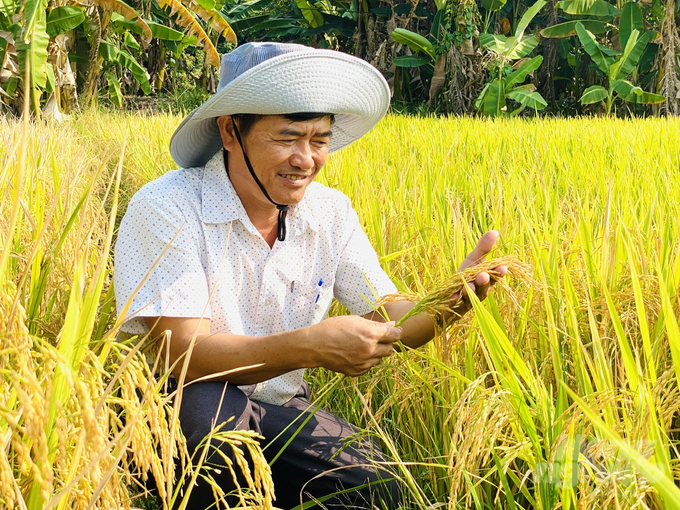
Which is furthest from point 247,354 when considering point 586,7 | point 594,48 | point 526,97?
point 586,7

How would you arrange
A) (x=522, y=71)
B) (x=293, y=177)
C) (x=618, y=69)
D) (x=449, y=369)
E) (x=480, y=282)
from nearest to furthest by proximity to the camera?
(x=449, y=369) → (x=480, y=282) → (x=293, y=177) → (x=522, y=71) → (x=618, y=69)

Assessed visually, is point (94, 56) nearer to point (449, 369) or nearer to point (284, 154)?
point (284, 154)

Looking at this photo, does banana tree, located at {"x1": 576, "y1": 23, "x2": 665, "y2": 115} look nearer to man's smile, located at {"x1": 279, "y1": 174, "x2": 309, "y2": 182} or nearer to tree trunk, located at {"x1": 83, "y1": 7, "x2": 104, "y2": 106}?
tree trunk, located at {"x1": 83, "y1": 7, "x2": 104, "y2": 106}

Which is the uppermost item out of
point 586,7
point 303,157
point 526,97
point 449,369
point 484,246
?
point 586,7

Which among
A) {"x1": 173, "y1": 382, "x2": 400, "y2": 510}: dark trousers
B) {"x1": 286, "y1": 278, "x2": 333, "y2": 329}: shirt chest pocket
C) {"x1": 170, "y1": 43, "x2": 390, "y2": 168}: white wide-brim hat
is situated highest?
{"x1": 170, "y1": 43, "x2": 390, "y2": 168}: white wide-brim hat

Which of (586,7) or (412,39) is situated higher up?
(586,7)

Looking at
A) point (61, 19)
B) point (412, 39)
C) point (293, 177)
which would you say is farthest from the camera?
point (412, 39)

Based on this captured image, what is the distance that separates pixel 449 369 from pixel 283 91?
74 centimetres

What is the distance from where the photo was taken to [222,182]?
1.72 meters

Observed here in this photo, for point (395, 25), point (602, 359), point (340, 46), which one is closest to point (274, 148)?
point (602, 359)

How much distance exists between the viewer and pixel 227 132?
1.74 metres

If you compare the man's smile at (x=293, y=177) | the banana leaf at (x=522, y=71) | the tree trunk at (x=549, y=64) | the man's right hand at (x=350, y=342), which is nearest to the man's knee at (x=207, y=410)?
the man's right hand at (x=350, y=342)

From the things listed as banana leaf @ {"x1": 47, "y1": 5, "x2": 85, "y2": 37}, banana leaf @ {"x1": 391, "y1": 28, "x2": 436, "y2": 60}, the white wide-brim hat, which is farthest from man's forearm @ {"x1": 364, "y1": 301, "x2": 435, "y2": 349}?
banana leaf @ {"x1": 391, "y1": 28, "x2": 436, "y2": 60}

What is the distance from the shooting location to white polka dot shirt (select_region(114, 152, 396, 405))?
5.05ft
